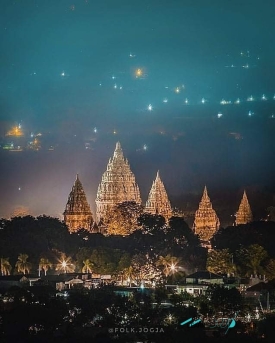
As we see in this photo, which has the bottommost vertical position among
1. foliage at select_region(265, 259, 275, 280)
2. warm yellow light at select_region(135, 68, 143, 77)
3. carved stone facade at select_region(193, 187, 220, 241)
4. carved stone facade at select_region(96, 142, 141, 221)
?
foliage at select_region(265, 259, 275, 280)

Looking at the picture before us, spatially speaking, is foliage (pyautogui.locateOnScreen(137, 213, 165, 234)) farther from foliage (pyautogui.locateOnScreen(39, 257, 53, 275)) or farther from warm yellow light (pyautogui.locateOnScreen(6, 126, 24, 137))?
warm yellow light (pyautogui.locateOnScreen(6, 126, 24, 137))

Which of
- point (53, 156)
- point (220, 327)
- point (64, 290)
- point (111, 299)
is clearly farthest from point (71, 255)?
point (53, 156)

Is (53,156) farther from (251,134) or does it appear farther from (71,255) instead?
(71,255)

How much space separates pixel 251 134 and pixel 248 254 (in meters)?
12.7

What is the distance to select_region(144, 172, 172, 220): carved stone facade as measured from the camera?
3697 centimetres

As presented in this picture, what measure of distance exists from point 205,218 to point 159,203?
4.20 feet

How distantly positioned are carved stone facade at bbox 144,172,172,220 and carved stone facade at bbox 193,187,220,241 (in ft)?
2.68

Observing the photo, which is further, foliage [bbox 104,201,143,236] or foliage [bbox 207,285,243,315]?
foliage [bbox 104,201,143,236]

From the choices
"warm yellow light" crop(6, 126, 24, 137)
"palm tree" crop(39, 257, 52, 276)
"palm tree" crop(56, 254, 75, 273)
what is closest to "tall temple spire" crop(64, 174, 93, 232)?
"palm tree" crop(56, 254, 75, 273)

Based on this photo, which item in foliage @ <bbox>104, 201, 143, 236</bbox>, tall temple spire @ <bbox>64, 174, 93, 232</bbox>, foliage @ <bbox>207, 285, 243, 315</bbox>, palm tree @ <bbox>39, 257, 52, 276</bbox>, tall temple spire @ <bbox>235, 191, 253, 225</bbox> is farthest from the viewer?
tall temple spire @ <bbox>235, 191, 253, 225</bbox>

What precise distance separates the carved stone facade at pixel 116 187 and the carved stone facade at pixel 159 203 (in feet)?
1.56

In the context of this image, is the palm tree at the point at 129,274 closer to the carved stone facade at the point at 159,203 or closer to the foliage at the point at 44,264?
the foliage at the point at 44,264

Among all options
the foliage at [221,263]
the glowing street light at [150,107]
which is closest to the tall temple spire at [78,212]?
the foliage at [221,263]

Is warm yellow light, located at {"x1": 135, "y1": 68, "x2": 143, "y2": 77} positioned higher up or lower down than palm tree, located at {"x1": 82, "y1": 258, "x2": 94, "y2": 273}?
higher up
